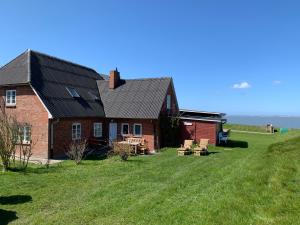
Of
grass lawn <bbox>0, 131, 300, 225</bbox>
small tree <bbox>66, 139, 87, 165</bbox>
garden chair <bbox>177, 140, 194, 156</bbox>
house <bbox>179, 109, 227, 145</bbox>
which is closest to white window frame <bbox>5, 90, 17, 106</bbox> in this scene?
small tree <bbox>66, 139, 87, 165</bbox>

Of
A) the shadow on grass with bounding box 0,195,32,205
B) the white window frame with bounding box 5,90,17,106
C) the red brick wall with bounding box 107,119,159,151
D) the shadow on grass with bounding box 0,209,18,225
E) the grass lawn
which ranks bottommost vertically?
the shadow on grass with bounding box 0,209,18,225

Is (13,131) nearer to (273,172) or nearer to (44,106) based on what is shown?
(44,106)

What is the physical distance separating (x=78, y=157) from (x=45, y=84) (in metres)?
7.77

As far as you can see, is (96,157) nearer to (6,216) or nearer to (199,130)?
(199,130)

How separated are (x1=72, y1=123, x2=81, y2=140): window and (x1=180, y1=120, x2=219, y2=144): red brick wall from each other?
9797 mm

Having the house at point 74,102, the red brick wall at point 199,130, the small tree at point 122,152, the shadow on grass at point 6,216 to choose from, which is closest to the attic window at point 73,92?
the house at point 74,102

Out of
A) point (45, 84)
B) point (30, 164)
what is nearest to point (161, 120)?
point (45, 84)

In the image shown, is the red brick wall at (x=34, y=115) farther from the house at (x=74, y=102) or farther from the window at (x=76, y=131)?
the window at (x=76, y=131)

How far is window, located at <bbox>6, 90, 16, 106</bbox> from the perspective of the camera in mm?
23016

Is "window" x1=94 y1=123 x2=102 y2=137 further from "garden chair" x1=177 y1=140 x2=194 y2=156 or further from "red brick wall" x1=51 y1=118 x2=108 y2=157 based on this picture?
"garden chair" x1=177 y1=140 x2=194 y2=156

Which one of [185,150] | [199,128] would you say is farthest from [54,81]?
[199,128]

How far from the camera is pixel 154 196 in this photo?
10.2 metres

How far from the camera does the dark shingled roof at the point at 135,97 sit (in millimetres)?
26031

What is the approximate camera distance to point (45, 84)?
22.9 metres
